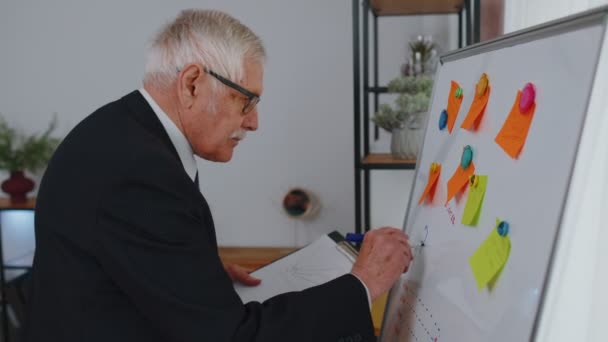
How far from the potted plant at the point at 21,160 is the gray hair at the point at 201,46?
243 centimetres

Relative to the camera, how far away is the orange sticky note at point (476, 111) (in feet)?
2.92

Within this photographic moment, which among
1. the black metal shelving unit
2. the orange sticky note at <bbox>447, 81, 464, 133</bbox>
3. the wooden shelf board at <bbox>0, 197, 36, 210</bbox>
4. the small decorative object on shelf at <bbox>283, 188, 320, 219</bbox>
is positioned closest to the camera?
the orange sticky note at <bbox>447, 81, 464, 133</bbox>

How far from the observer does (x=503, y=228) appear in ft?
2.41

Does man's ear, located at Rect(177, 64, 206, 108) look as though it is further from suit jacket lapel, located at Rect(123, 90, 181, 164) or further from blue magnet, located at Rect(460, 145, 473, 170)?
blue magnet, located at Rect(460, 145, 473, 170)

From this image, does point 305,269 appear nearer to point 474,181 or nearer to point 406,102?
point 474,181

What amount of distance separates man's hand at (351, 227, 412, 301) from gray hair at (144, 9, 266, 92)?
40cm

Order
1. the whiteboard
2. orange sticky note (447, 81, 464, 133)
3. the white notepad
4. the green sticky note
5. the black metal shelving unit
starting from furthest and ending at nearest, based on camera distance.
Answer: the black metal shelving unit < the white notepad < orange sticky note (447, 81, 464, 133) < the green sticky note < the whiteboard

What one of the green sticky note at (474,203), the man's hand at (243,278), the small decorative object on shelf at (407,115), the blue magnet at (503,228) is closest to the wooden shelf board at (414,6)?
the small decorative object on shelf at (407,115)

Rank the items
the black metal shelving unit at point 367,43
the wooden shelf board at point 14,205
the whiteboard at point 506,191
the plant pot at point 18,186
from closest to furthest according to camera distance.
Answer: the whiteboard at point 506,191 < the black metal shelving unit at point 367,43 < the wooden shelf board at point 14,205 < the plant pot at point 18,186

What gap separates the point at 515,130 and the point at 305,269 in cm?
66

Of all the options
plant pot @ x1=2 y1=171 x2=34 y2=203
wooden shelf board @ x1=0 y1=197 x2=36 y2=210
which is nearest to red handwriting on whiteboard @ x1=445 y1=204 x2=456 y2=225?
wooden shelf board @ x1=0 y1=197 x2=36 y2=210

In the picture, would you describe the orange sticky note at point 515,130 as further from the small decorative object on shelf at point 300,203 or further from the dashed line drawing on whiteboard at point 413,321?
the small decorative object on shelf at point 300,203

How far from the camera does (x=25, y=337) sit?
3.53 ft

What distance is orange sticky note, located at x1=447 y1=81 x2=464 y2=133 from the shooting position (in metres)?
1.03
